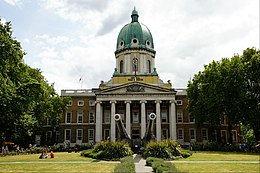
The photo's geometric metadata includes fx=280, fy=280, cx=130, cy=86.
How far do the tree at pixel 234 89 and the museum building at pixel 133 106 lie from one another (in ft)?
34.0

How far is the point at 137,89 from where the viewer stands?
169 ft

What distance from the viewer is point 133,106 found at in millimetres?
54469

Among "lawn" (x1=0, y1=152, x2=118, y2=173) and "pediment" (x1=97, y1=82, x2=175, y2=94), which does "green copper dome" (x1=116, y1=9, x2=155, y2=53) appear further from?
"lawn" (x1=0, y1=152, x2=118, y2=173)

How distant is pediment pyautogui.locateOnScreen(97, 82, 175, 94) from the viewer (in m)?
51.6

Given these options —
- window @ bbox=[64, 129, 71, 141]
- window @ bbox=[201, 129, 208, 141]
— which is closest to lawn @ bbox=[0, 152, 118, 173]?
window @ bbox=[64, 129, 71, 141]

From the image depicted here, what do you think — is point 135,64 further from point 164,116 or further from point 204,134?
point 204,134

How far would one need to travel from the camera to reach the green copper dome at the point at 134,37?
5892 cm

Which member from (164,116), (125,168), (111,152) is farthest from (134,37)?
(125,168)

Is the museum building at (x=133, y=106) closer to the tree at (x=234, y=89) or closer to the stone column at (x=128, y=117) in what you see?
the stone column at (x=128, y=117)

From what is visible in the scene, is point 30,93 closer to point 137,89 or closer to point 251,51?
point 137,89

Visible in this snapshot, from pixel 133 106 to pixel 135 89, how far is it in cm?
442

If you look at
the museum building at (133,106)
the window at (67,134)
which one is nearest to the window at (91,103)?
the museum building at (133,106)

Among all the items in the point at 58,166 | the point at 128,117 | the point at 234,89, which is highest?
the point at 234,89

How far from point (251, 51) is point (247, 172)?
88.9 feet
